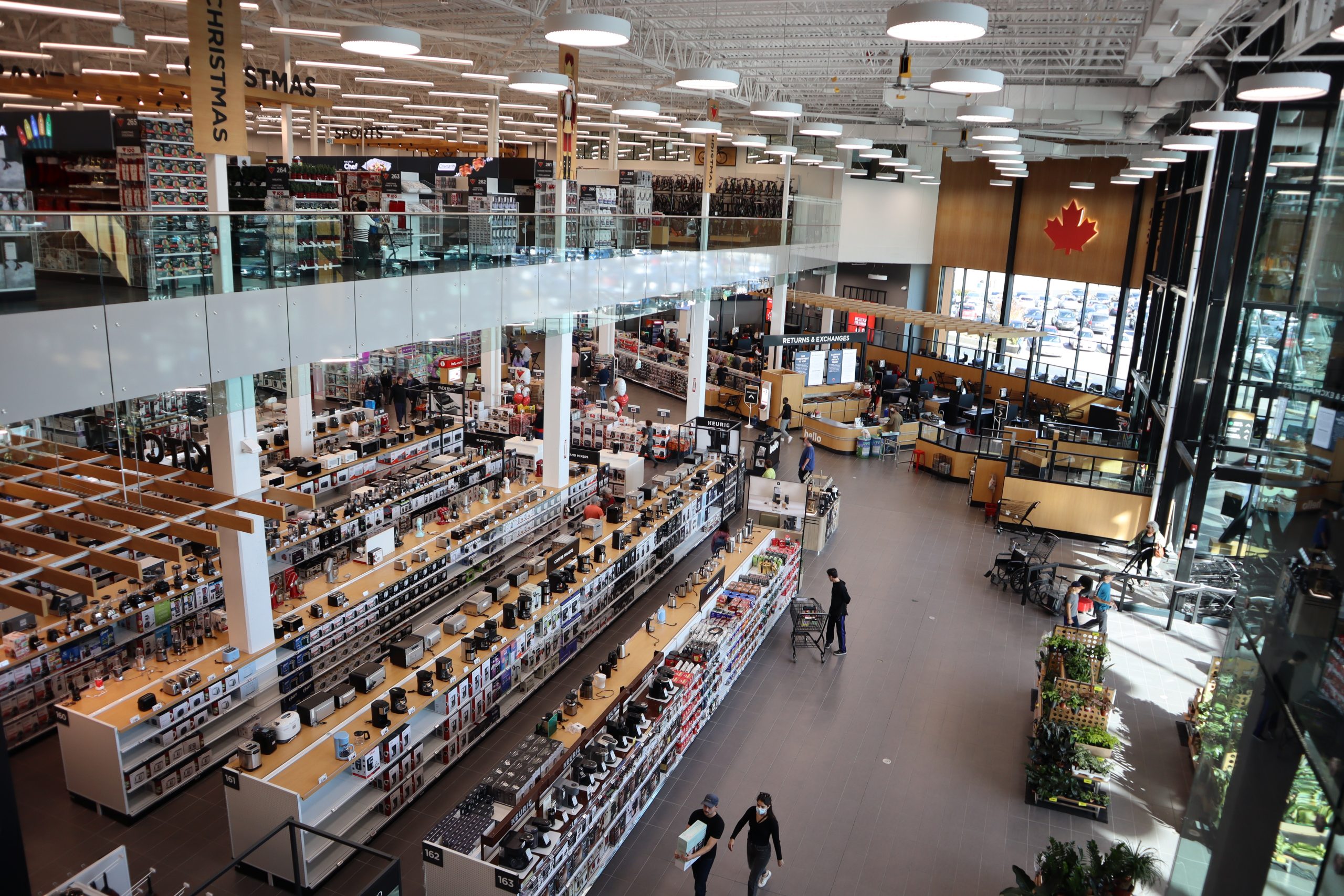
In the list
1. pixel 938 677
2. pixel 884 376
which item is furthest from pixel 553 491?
pixel 884 376

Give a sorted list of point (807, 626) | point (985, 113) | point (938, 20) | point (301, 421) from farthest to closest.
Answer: point (301, 421), point (807, 626), point (985, 113), point (938, 20)

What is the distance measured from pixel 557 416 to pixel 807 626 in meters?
5.83

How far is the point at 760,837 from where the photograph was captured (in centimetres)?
743

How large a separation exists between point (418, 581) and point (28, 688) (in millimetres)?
4254

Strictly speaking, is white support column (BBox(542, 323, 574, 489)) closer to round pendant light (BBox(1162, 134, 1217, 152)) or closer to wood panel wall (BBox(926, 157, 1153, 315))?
round pendant light (BBox(1162, 134, 1217, 152))

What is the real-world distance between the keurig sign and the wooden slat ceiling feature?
20.2 meters

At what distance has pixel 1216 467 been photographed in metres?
14.8

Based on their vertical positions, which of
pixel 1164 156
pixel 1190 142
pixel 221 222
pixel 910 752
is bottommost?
pixel 910 752

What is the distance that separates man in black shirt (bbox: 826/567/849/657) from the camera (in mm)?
11742

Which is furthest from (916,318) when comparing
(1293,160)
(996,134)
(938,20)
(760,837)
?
(938,20)

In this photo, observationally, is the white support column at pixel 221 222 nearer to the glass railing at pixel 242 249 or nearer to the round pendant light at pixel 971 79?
the glass railing at pixel 242 249

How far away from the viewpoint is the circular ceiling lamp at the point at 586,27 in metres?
6.76

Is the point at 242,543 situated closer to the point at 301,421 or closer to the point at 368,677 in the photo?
the point at 368,677

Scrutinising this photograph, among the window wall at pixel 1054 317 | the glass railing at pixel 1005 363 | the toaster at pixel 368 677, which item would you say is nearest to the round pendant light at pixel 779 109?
the toaster at pixel 368 677
